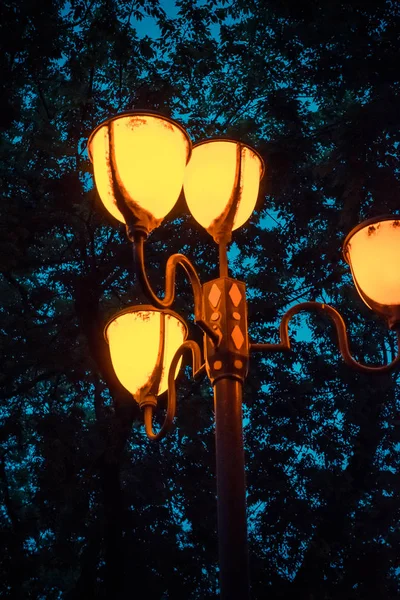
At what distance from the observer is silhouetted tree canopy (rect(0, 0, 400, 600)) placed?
10.4 metres

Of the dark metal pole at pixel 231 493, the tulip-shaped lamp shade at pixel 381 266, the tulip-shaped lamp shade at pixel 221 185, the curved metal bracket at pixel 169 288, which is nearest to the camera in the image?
the dark metal pole at pixel 231 493

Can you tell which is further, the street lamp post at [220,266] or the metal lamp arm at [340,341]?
the metal lamp arm at [340,341]

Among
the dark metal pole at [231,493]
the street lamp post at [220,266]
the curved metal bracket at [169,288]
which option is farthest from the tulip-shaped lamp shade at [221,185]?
the dark metal pole at [231,493]

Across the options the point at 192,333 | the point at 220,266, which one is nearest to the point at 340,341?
the point at 220,266

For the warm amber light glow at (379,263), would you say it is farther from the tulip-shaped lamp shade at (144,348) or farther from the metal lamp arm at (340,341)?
the tulip-shaped lamp shade at (144,348)

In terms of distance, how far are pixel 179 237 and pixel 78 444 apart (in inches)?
133

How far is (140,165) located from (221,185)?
20.8 inches

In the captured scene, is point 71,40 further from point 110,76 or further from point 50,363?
point 50,363

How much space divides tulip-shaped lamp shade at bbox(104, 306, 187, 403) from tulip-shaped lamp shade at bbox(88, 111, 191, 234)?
0.92 meters

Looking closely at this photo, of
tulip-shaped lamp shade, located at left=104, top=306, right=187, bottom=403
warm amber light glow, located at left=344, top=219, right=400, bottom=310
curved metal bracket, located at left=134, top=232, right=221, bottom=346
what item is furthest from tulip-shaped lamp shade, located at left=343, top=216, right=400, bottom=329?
tulip-shaped lamp shade, located at left=104, top=306, right=187, bottom=403

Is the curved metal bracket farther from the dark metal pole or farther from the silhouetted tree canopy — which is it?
the silhouetted tree canopy

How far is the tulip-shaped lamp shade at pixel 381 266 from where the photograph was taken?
346 centimetres

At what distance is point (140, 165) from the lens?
3211mm

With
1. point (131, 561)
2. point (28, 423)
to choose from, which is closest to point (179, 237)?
point (28, 423)
